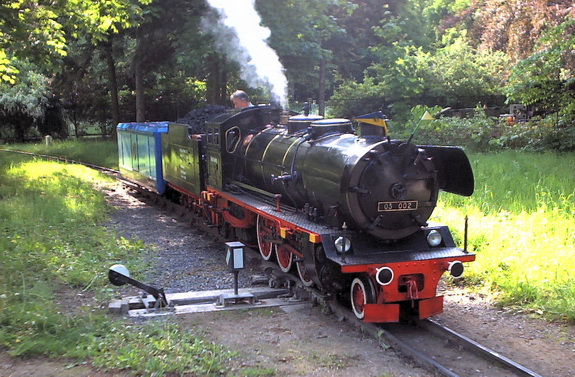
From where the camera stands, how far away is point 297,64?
18.9 meters

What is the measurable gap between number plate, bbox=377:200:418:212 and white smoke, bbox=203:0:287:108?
477 centimetres

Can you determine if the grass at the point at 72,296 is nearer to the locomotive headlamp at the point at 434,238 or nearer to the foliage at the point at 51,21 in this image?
the locomotive headlamp at the point at 434,238

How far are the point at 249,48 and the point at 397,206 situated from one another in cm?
673

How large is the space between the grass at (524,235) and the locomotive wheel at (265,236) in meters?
2.77

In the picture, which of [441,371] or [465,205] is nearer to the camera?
[441,371]

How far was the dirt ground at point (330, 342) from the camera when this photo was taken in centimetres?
476

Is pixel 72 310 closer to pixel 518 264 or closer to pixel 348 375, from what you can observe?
pixel 348 375

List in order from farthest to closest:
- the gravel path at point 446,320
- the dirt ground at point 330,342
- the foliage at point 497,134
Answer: the foliage at point 497,134 < the gravel path at point 446,320 < the dirt ground at point 330,342

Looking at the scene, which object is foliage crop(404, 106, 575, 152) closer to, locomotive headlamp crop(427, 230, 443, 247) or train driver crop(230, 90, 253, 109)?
train driver crop(230, 90, 253, 109)

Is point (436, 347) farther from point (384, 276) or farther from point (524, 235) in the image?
point (524, 235)

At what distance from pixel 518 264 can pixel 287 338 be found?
3.48 m

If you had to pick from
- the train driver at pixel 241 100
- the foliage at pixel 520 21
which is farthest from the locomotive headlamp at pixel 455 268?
the foliage at pixel 520 21

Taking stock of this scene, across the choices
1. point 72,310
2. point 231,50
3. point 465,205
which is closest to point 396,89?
point 231,50

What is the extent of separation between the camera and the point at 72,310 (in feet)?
20.0
